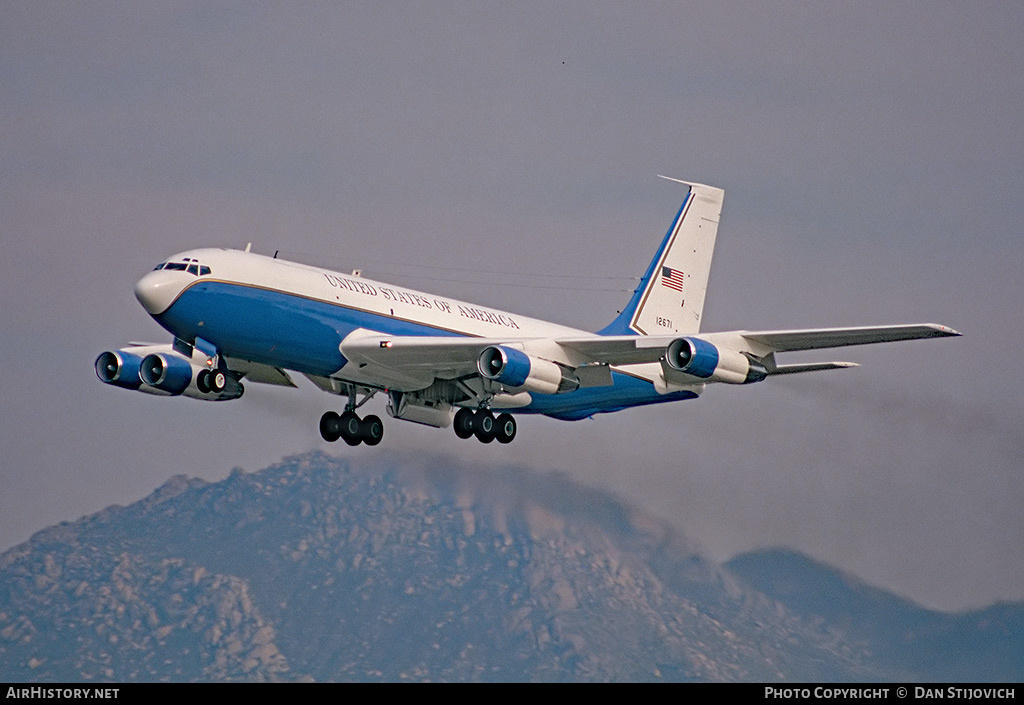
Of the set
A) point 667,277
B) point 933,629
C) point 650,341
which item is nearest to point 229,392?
point 650,341

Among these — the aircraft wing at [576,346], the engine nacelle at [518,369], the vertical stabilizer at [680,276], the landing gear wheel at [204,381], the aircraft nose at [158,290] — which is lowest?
the landing gear wheel at [204,381]

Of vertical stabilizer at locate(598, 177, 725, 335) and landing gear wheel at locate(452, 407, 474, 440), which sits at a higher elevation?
vertical stabilizer at locate(598, 177, 725, 335)

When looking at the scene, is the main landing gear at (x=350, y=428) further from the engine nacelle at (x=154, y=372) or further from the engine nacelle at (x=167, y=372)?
the engine nacelle at (x=167, y=372)

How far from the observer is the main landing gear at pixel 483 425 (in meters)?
57.6

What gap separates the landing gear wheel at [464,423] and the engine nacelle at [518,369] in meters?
4.66

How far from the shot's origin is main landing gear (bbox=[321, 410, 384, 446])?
58688 millimetres

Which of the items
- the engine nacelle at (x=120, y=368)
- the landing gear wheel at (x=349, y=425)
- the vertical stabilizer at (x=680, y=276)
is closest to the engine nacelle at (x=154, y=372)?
the engine nacelle at (x=120, y=368)

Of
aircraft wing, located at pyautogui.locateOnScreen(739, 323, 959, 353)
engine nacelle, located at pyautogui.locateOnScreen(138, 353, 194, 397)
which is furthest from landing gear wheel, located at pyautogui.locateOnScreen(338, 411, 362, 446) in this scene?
aircraft wing, located at pyautogui.locateOnScreen(739, 323, 959, 353)

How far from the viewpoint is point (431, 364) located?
54.0 metres

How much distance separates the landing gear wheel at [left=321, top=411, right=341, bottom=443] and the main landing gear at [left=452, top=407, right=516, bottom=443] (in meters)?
5.07

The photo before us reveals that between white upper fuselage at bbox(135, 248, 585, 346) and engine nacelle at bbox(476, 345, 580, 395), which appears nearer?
white upper fuselage at bbox(135, 248, 585, 346)

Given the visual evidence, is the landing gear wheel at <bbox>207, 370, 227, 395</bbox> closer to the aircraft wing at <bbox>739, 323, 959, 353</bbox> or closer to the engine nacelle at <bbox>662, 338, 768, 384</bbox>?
the engine nacelle at <bbox>662, 338, 768, 384</bbox>

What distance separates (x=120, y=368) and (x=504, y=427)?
15.6m
